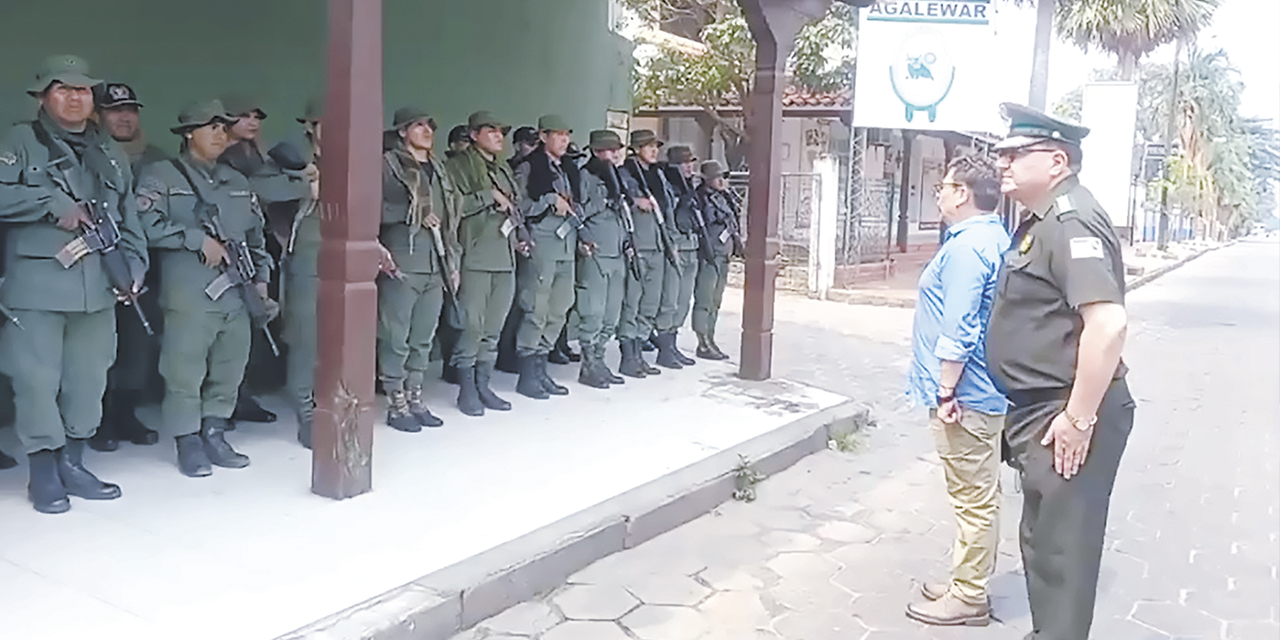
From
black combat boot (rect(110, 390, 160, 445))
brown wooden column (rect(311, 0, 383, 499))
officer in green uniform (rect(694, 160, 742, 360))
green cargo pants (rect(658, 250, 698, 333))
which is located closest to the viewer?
brown wooden column (rect(311, 0, 383, 499))

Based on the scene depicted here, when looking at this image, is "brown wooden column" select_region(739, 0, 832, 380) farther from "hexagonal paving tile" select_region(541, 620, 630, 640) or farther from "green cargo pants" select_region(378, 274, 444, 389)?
"hexagonal paving tile" select_region(541, 620, 630, 640)

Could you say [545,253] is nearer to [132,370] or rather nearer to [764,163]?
[764,163]

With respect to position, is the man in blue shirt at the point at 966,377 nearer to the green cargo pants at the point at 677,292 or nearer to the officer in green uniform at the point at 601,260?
the officer in green uniform at the point at 601,260

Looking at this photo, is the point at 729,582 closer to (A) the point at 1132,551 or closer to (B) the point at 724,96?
(A) the point at 1132,551

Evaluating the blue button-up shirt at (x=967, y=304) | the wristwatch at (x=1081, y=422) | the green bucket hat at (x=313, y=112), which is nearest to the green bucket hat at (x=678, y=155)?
the green bucket hat at (x=313, y=112)

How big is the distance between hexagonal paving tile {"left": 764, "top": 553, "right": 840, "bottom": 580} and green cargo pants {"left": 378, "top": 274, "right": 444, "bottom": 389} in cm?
233

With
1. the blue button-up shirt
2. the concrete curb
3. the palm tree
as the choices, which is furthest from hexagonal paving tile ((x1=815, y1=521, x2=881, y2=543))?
the palm tree

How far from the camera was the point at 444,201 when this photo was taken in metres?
6.14

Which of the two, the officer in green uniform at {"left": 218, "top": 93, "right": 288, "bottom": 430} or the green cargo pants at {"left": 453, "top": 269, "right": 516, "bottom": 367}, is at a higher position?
the officer in green uniform at {"left": 218, "top": 93, "right": 288, "bottom": 430}

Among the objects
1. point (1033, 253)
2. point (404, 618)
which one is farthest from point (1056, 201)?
point (404, 618)

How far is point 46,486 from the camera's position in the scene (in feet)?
14.7

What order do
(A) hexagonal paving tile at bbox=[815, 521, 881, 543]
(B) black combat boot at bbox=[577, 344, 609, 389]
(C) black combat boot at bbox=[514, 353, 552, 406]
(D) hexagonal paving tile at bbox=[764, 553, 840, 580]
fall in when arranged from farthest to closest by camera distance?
(B) black combat boot at bbox=[577, 344, 609, 389], (C) black combat boot at bbox=[514, 353, 552, 406], (A) hexagonal paving tile at bbox=[815, 521, 881, 543], (D) hexagonal paving tile at bbox=[764, 553, 840, 580]

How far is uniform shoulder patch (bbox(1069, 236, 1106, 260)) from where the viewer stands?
3.28m

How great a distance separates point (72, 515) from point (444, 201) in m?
2.53
